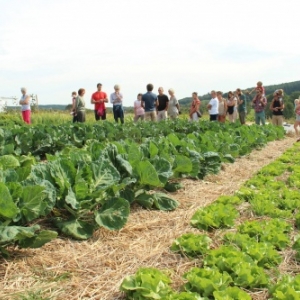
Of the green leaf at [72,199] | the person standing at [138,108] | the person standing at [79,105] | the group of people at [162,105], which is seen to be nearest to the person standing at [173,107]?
the group of people at [162,105]

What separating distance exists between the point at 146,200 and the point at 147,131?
17.1 feet

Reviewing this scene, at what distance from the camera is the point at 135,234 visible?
3342 mm

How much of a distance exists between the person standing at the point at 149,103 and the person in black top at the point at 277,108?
14.4 feet

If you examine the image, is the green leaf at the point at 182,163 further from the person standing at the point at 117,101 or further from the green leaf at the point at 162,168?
the person standing at the point at 117,101

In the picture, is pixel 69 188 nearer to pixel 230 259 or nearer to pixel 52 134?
pixel 230 259

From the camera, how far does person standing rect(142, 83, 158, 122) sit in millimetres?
12352

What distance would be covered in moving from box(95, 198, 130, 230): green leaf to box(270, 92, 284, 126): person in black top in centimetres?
1152

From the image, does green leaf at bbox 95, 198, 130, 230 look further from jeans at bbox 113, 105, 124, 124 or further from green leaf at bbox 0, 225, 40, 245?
jeans at bbox 113, 105, 124, 124

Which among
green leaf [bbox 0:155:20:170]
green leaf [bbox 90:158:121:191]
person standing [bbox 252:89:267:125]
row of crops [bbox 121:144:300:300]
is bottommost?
row of crops [bbox 121:144:300:300]

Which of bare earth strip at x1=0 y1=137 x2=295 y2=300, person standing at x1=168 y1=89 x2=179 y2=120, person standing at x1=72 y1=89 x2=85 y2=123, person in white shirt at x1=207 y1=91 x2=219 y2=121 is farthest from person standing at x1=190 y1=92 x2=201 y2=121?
bare earth strip at x1=0 y1=137 x2=295 y2=300

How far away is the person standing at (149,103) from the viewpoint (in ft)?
40.5

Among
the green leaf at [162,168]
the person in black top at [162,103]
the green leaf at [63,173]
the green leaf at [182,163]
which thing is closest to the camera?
the green leaf at [63,173]

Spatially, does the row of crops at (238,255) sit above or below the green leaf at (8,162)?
below

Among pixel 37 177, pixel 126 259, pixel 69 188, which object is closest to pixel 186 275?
pixel 126 259
